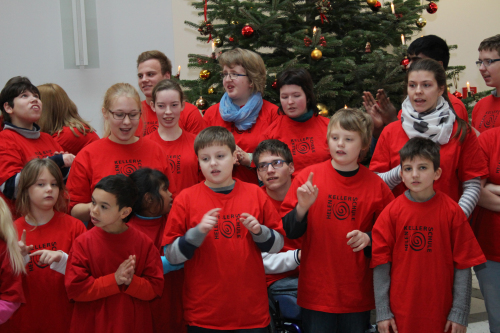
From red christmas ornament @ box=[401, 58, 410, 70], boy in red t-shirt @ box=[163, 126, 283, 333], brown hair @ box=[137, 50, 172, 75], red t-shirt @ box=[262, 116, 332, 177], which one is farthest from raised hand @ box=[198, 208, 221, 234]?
red christmas ornament @ box=[401, 58, 410, 70]

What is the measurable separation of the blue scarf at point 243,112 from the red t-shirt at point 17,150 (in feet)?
3.72

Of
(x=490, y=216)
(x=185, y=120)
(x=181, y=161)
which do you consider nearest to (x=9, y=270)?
(x=181, y=161)

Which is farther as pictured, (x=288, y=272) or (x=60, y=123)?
(x=60, y=123)

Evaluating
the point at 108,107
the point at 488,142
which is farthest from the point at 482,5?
the point at 108,107

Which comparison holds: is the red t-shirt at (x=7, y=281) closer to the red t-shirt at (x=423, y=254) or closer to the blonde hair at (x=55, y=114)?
the blonde hair at (x=55, y=114)

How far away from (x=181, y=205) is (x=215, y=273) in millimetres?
365

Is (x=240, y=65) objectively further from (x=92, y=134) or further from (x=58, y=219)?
(x=58, y=219)

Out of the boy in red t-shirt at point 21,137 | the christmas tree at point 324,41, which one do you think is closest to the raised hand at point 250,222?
the boy in red t-shirt at point 21,137

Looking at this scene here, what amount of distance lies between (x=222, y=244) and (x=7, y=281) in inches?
37.9

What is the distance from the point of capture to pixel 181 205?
2.19 meters

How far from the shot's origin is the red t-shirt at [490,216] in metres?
2.58

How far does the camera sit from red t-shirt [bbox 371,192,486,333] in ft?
6.96

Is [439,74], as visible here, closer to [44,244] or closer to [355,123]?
[355,123]

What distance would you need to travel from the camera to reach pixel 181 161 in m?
2.86
